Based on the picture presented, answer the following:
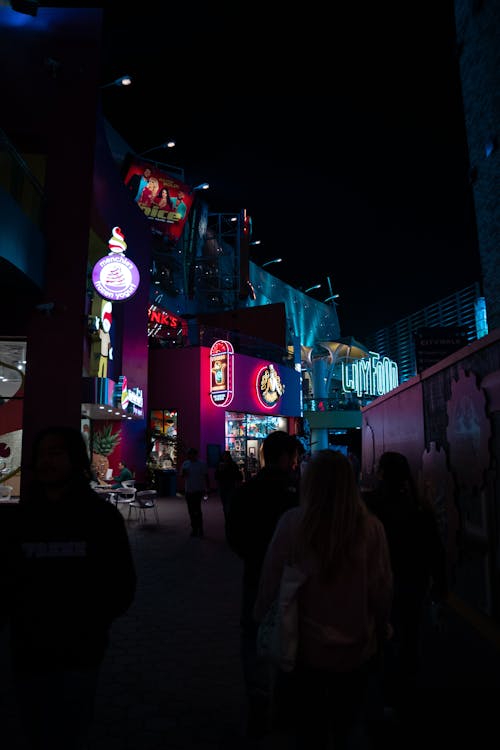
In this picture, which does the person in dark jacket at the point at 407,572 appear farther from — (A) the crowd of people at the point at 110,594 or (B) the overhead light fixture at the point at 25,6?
(B) the overhead light fixture at the point at 25,6

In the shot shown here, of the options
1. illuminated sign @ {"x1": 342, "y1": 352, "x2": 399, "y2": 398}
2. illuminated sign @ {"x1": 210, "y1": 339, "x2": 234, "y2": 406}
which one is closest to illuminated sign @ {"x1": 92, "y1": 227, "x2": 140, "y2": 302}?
illuminated sign @ {"x1": 210, "y1": 339, "x2": 234, "y2": 406}

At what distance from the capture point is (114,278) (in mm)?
15586

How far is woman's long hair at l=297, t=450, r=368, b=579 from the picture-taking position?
212cm

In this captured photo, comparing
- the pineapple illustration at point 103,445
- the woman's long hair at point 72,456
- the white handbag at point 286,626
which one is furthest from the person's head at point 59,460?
the pineapple illustration at point 103,445

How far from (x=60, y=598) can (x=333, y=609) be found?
1091mm

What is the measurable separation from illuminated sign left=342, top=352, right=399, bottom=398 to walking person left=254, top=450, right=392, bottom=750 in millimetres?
33681

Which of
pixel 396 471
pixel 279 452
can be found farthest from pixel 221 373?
pixel 396 471

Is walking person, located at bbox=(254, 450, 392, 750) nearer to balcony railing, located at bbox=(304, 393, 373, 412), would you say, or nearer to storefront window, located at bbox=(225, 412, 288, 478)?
storefront window, located at bbox=(225, 412, 288, 478)

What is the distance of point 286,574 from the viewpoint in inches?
85.0

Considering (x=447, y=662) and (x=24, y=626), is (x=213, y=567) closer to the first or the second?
(x=447, y=662)

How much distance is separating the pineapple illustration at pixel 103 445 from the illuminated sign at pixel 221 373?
4.74 m

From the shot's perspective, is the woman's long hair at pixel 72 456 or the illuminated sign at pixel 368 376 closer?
the woman's long hair at pixel 72 456

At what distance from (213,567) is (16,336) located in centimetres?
695

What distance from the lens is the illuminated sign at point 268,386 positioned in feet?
82.9
